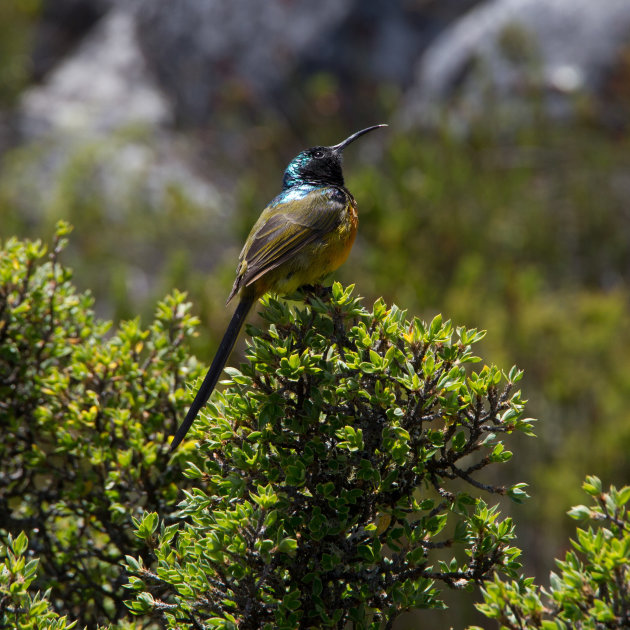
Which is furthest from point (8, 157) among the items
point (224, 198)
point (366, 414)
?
point (366, 414)

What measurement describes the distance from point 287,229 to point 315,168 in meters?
0.58

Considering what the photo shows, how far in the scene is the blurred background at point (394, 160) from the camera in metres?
5.09

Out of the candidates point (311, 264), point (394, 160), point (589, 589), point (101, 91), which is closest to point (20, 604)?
point (589, 589)

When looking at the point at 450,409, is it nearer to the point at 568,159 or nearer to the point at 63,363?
the point at 63,363

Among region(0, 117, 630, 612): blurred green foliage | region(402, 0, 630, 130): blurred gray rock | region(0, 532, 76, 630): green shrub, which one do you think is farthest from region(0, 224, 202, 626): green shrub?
region(402, 0, 630, 130): blurred gray rock

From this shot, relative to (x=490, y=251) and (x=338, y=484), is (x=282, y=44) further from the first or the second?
(x=338, y=484)

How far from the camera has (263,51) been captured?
1032 centimetres

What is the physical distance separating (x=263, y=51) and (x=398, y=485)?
31.3ft

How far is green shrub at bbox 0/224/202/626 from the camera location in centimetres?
219

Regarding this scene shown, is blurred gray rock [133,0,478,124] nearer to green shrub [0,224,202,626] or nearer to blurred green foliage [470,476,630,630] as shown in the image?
green shrub [0,224,202,626]

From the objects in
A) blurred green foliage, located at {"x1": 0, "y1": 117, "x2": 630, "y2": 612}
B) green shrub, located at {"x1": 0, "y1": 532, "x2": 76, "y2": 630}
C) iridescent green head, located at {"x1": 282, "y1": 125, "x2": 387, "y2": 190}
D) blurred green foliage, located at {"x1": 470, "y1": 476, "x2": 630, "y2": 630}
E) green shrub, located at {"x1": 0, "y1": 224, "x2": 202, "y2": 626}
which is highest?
blurred green foliage, located at {"x1": 0, "y1": 117, "x2": 630, "y2": 612}

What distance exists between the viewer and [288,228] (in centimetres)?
274

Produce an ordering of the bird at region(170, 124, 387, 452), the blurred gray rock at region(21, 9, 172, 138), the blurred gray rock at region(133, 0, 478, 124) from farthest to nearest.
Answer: the blurred gray rock at region(21, 9, 172, 138) → the blurred gray rock at region(133, 0, 478, 124) → the bird at region(170, 124, 387, 452)

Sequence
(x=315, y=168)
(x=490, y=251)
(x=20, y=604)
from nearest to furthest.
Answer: (x=20, y=604)
(x=315, y=168)
(x=490, y=251)
